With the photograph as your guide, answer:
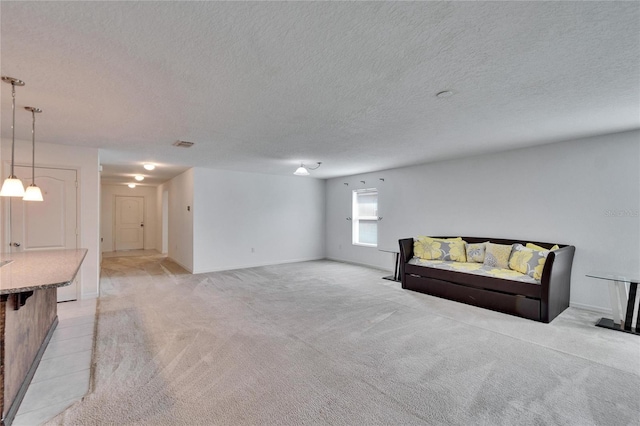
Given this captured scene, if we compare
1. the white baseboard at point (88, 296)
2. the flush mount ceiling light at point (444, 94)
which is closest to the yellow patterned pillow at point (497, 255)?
the flush mount ceiling light at point (444, 94)

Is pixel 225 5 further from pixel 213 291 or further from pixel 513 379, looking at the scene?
pixel 213 291

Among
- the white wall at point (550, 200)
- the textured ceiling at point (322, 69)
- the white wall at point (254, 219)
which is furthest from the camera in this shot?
the white wall at point (254, 219)

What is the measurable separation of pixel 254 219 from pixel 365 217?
8.83 ft

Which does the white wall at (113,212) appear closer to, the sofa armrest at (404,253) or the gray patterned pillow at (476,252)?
the sofa armrest at (404,253)

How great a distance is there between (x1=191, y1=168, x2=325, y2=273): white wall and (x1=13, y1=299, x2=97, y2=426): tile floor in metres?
3.02

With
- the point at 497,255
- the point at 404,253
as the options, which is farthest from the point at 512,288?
the point at 404,253

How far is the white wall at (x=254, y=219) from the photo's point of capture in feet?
20.8

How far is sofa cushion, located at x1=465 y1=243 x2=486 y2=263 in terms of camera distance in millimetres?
4629

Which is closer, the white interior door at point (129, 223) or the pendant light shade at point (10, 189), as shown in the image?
the pendant light shade at point (10, 189)

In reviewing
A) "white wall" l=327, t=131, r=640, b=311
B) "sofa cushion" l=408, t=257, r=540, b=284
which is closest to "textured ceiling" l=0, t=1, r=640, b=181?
"white wall" l=327, t=131, r=640, b=311

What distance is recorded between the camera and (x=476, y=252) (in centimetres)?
468

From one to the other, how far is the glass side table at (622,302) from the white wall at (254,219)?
5778 millimetres

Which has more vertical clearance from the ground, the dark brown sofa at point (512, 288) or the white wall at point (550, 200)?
the white wall at point (550, 200)

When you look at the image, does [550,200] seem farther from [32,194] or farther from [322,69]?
[32,194]
